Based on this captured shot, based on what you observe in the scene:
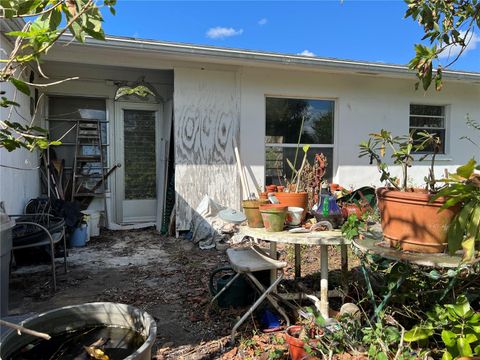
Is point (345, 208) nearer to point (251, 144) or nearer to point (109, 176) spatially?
point (251, 144)

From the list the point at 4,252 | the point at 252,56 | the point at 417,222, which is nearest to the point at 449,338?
the point at 417,222

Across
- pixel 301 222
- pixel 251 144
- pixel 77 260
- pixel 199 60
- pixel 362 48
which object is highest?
pixel 362 48

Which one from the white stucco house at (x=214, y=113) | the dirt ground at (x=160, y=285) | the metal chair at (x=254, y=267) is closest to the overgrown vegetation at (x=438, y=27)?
the metal chair at (x=254, y=267)

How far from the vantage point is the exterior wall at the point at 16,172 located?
390 cm

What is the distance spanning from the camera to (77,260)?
4609mm

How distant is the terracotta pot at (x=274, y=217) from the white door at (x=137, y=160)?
4.72 meters

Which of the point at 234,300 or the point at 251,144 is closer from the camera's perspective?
the point at 234,300

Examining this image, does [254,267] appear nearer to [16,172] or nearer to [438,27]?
[438,27]

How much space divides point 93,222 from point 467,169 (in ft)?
18.5

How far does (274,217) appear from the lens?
2.46 meters

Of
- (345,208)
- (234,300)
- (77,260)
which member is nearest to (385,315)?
(345,208)

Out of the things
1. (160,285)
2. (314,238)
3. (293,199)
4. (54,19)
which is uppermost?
(54,19)

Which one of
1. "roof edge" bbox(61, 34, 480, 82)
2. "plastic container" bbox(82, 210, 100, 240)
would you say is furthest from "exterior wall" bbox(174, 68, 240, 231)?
"plastic container" bbox(82, 210, 100, 240)

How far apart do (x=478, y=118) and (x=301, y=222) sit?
23.4ft
